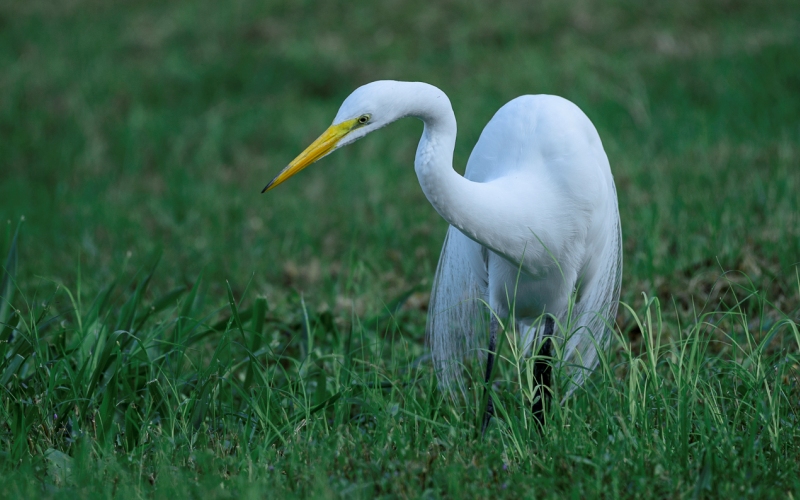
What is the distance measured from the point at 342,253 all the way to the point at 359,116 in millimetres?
2282

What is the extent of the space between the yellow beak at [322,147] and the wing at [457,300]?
0.83 meters

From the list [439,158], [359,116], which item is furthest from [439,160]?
[359,116]

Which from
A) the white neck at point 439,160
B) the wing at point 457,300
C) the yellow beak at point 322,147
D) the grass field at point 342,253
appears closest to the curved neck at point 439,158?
the white neck at point 439,160

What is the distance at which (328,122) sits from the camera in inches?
244

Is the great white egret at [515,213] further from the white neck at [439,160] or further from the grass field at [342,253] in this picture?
the grass field at [342,253]

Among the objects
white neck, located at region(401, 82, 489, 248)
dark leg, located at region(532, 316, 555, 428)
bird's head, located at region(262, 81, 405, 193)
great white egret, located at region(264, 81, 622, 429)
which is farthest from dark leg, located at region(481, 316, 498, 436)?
bird's head, located at region(262, 81, 405, 193)

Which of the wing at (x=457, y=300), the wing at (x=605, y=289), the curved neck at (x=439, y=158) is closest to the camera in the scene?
the curved neck at (x=439, y=158)

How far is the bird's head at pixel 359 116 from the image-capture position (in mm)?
1857

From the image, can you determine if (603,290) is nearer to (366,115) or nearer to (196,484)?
(366,115)

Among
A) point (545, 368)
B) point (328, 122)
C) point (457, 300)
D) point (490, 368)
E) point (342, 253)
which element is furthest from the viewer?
point (328, 122)

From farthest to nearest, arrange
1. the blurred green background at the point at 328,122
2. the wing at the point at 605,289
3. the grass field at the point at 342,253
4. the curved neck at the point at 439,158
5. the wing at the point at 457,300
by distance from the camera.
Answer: the blurred green background at the point at 328,122 < the wing at the point at 457,300 < the wing at the point at 605,289 < the curved neck at the point at 439,158 < the grass field at the point at 342,253

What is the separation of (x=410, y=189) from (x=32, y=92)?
356 cm

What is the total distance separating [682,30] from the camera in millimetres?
7125

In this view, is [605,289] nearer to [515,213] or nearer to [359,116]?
[515,213]
